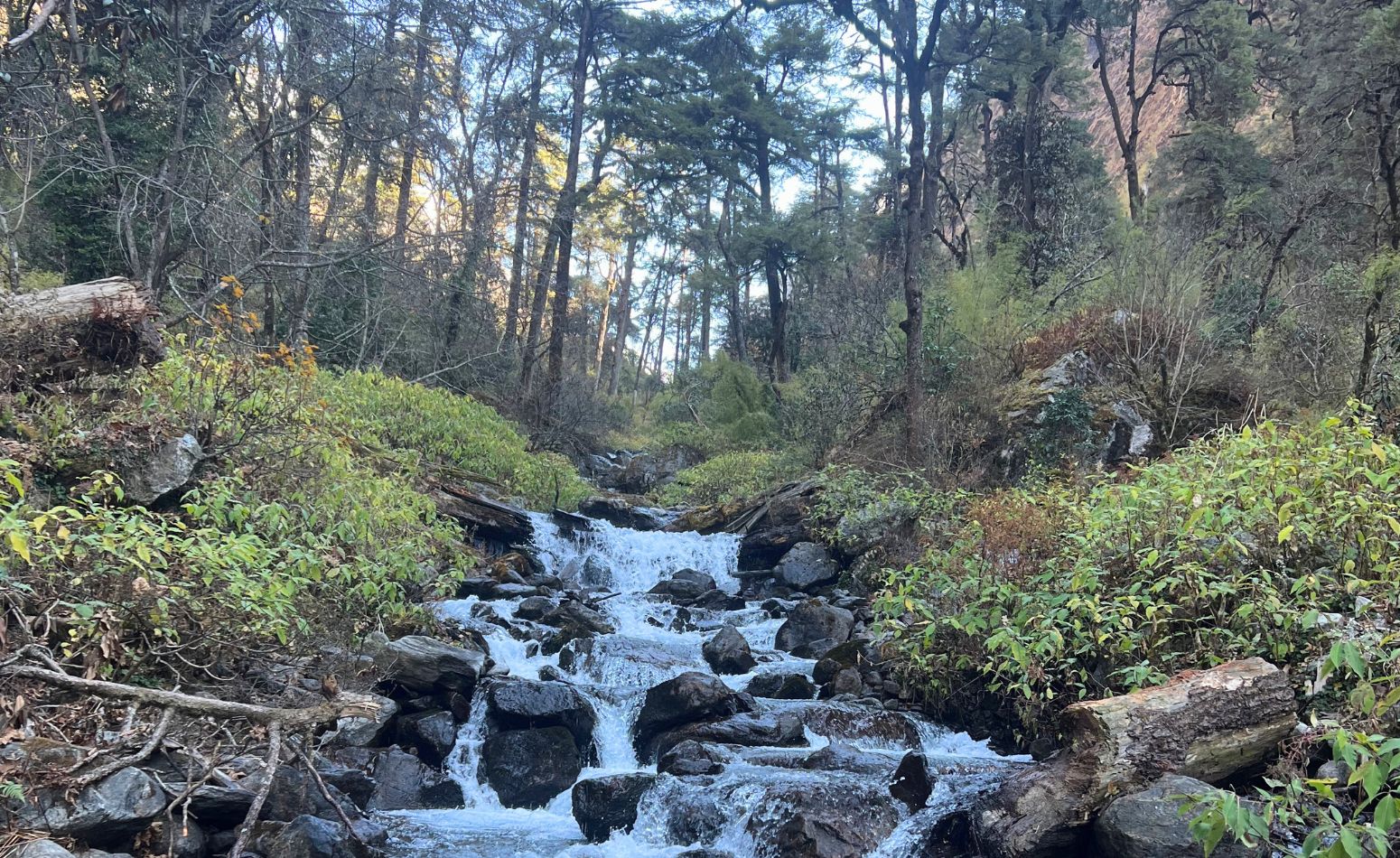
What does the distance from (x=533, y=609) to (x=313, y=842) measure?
4630 mm

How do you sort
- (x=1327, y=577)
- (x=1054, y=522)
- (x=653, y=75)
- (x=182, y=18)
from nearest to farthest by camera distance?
(x=1327, y=577), (x=1054, y=522), (x=182, y=18), (x=653, y=75)

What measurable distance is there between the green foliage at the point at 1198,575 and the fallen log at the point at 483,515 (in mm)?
6698

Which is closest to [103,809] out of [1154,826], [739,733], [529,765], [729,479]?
[529,765]

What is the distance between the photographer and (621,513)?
578 inches

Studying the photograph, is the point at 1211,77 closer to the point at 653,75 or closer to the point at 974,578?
the point at 653,75

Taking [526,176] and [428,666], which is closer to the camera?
[428,666]

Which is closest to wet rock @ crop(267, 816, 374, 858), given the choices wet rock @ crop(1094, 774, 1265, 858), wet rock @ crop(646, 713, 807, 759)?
wet rock @ crop(646, 713, 807, 759)

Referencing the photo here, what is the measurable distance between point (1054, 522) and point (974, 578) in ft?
3.75

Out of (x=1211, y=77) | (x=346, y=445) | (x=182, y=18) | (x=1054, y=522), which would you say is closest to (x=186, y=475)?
(x=346, y=445)

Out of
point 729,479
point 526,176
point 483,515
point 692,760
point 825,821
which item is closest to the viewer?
point 825,821

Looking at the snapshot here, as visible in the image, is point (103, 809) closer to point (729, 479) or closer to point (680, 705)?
point (680, 705)

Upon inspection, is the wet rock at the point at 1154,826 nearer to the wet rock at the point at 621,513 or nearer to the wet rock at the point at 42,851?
the wet rock at the point at 42,851

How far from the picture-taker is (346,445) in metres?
9.02

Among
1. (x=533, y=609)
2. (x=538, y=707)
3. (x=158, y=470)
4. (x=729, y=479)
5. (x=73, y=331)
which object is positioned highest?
(x=73, y=331)
